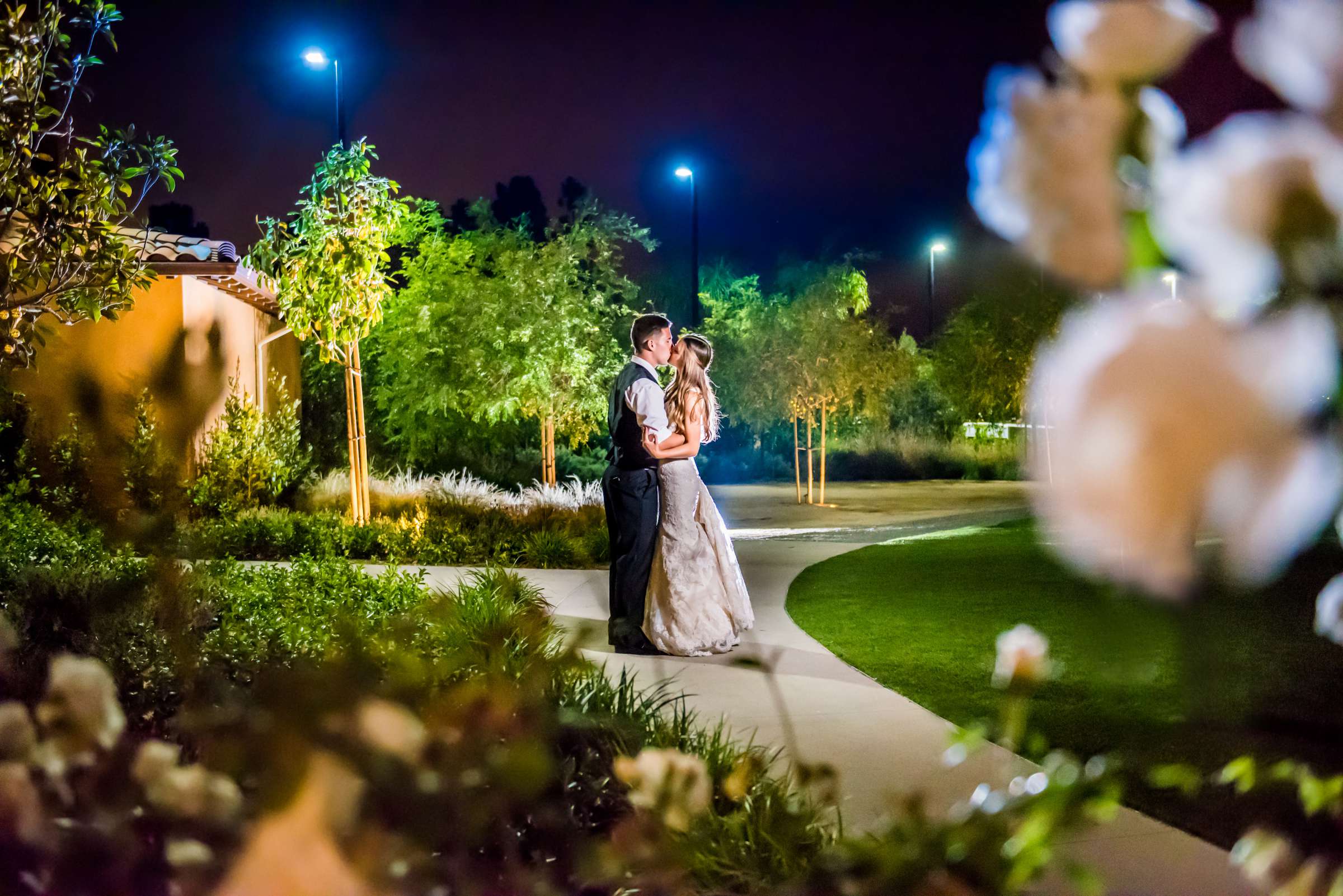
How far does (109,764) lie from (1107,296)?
1136 mm

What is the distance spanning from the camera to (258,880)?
0.80 metres

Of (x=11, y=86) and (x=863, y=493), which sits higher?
(x=11, y=86)

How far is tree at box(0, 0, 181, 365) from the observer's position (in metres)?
4.75

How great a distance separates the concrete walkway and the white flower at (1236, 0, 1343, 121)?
760mm

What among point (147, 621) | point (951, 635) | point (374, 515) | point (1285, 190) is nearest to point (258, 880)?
point (1285, 190)

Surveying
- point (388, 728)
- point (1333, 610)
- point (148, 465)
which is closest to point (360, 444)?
point (148, 465)

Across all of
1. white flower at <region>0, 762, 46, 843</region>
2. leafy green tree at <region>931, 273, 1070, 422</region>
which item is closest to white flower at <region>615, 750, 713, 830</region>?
white flower at <region>0, 762, 46, 843</region>

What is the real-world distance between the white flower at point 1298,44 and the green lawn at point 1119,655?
25 cm

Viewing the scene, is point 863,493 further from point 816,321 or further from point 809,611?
point 809,611

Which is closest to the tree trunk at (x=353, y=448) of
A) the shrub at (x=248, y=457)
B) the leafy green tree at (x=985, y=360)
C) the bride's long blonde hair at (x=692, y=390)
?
the shrub at (x=248, y=457)

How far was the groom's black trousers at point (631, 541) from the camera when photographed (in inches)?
279

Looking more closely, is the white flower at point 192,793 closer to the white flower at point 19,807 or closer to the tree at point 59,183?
the white flower at point 19,807

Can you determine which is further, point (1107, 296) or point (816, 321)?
point (816, 321)

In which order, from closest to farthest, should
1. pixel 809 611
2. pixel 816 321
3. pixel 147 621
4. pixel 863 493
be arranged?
pixel 147 621 < pixel 809 611 < pixel 816 321 < pixel 863 493
